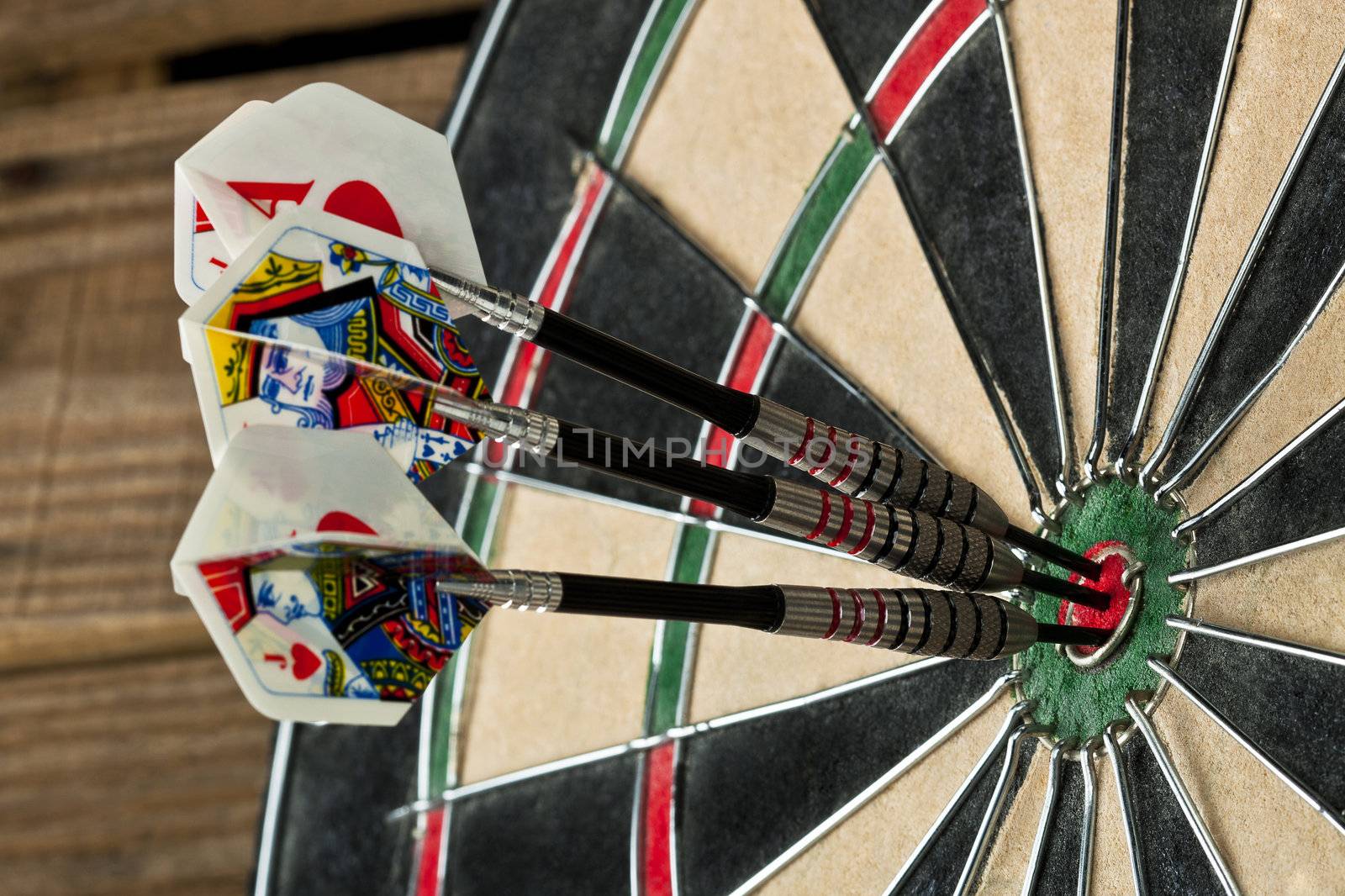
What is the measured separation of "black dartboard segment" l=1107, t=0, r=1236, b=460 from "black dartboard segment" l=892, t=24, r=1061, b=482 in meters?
0.03

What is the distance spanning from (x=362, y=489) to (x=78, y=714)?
0.51 m

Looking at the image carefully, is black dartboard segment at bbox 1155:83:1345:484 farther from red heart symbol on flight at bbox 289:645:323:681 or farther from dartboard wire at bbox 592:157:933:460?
red heart symbol on flight at bbox 289:645:323:681

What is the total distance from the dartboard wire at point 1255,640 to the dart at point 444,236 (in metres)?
0.04

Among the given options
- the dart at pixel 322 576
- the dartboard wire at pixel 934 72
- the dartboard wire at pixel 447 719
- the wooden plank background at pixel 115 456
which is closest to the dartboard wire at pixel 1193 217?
the dartboard wire at pixel 934 72

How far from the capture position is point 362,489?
0.41 metres

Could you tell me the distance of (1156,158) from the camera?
504mm

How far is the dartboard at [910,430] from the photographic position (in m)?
0.45

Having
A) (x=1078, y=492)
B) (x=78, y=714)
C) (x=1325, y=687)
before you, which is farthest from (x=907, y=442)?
(x=78, y=714)

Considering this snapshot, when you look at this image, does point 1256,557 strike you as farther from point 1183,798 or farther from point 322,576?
point 322,576

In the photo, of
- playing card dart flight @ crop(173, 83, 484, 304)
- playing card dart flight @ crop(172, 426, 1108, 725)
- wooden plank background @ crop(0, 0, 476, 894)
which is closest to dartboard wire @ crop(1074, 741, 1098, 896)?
playing card dart flight @ crop(172, 426, 1108, 725)

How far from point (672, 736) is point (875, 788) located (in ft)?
0.33

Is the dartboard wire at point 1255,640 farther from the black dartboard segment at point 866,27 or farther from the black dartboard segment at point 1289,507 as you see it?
the black dartboard segment at point 866,27

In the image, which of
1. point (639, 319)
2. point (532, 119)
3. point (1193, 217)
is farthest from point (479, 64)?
point (1193, 217)

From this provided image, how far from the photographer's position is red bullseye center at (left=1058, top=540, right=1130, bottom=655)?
483mm
